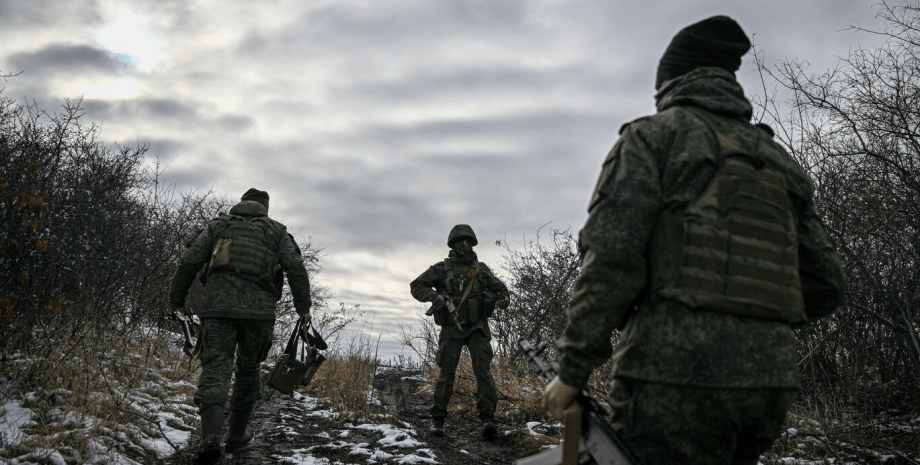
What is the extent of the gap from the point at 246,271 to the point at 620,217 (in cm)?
427

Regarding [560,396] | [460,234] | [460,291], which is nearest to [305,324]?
[460,291]

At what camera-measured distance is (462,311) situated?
714 cm

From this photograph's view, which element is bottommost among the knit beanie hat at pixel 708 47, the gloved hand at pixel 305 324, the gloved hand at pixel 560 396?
the gloved hand at pixel 560 396

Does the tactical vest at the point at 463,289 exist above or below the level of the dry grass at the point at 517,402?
above


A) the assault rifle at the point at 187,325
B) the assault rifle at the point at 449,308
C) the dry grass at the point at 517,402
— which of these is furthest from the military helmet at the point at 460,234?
the assault rifle at the point at 187,325

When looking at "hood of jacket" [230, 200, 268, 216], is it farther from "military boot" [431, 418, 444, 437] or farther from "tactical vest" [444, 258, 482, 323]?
"military boot" [431, 418, 444, 437]

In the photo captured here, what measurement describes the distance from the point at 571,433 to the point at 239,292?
4.07 metres

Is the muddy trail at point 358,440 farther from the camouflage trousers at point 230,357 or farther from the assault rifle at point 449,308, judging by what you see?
the assault rifle at point 449,308

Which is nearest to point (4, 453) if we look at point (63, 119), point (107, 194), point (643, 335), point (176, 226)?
point (643, 335)

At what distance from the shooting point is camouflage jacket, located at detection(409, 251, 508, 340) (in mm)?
7121

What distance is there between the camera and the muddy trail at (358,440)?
17.3ft

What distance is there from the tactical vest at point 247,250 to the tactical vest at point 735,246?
4.32 m

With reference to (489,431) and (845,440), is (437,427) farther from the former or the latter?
(845,440)

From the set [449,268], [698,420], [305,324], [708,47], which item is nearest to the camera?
[698,420]
